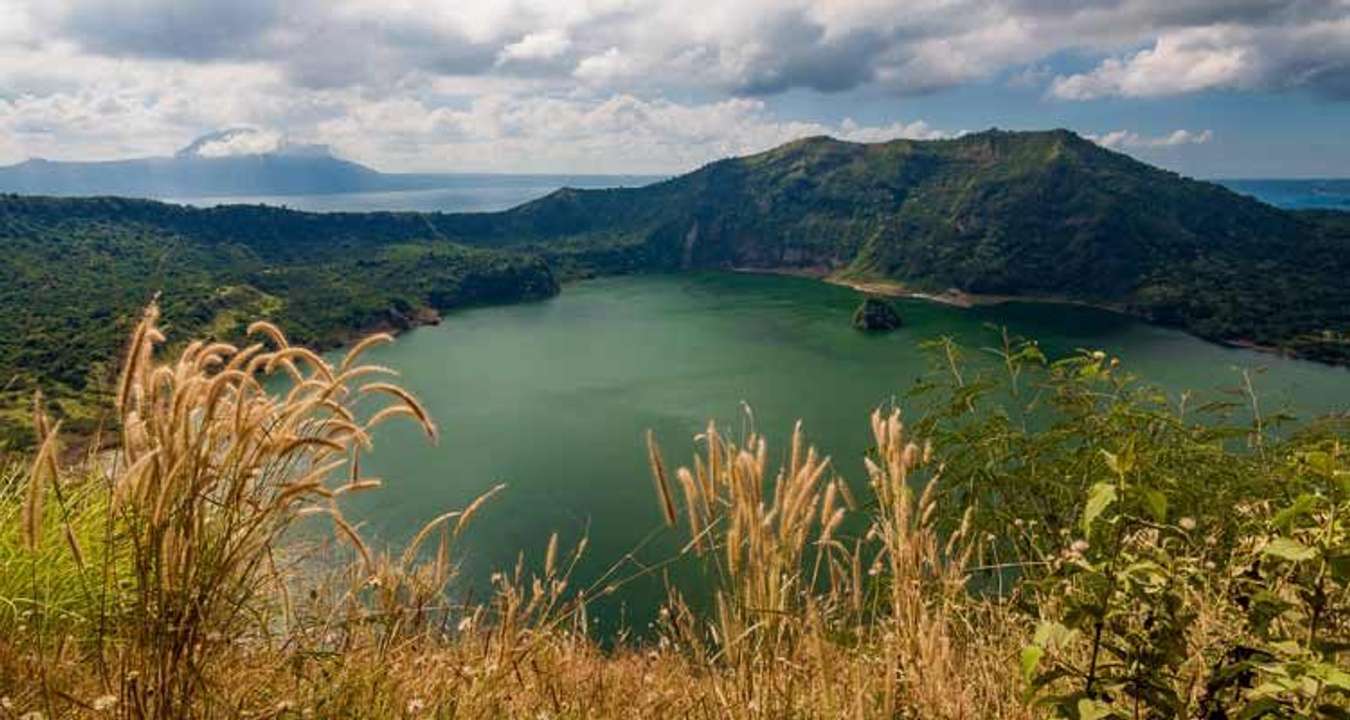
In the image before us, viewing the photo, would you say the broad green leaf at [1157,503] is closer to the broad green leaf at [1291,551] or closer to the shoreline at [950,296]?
the broad green leaf at [1291,551]

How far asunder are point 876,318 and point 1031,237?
198ft

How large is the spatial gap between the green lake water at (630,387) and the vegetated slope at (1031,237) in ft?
35.2

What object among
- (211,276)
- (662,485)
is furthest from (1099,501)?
(211,276)

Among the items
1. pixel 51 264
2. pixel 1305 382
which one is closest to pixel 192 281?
pixel 51 264

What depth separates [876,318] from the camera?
310 ft

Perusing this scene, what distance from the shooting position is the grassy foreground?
197 cm

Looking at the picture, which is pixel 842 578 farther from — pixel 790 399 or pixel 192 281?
pixel 192 281

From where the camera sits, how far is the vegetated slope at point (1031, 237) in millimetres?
106188

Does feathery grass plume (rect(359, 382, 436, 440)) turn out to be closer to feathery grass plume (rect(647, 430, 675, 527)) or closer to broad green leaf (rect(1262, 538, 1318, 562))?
feathery grass plume (rect(647, 430, 675, 527))

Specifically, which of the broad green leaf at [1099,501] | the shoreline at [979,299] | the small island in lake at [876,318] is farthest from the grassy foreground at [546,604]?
the shoreline at [979,299]

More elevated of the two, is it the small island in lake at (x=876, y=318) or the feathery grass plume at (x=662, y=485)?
the feathery grass plume at (x=662, y=485)

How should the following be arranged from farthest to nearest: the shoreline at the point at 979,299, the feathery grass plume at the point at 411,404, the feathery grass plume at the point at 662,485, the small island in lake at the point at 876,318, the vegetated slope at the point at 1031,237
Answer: the vegetated slope at the point at 1031,237
the small island in lake at the point at 876,318
the shoreline at the point at 979,299
the feathery grass plume at the point at 662,485
the feathery grass plume at the point at 411,404

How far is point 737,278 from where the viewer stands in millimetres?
159125

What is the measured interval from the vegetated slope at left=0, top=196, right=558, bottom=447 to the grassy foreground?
2013 inches
